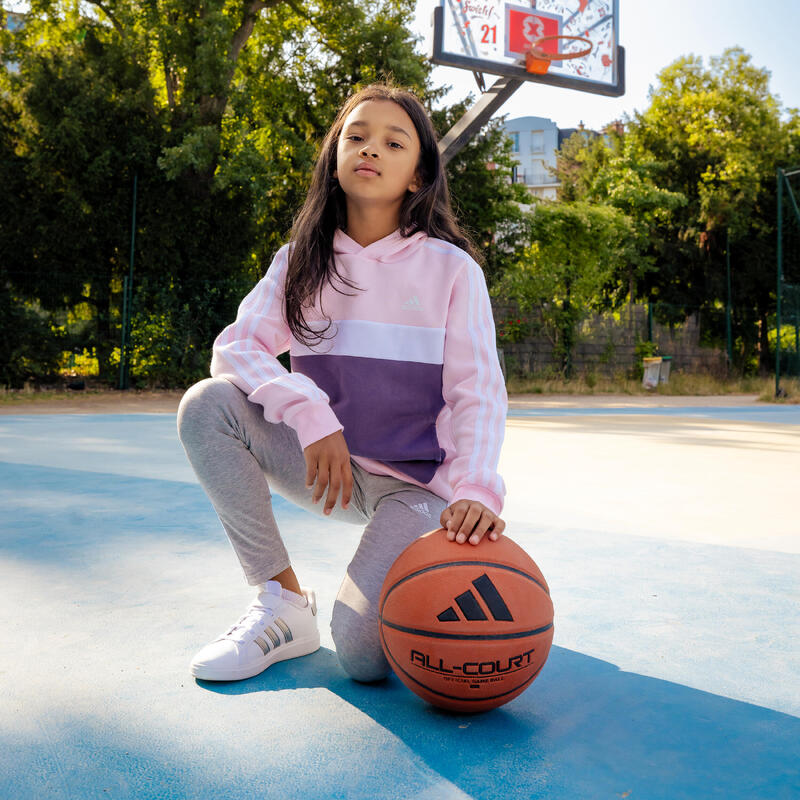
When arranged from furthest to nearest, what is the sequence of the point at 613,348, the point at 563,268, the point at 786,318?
the point at 613,348, the point at 563,268, the point at 786,318

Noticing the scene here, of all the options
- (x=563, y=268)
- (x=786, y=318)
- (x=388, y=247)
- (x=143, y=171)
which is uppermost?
(x=143, y=171)

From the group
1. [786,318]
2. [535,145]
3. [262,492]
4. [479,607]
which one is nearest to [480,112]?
[786,318]

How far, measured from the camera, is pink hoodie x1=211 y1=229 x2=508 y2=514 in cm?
202

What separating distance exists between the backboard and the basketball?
10.2 meters

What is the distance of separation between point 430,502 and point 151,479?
115 inches

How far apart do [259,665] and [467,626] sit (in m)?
0.53

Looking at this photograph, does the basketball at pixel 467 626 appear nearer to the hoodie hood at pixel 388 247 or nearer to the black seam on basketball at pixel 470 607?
the black seam on basketball at pixel 470 607

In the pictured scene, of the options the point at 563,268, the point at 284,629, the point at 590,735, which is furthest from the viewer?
the point at 563,268

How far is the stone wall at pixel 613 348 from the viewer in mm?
16312

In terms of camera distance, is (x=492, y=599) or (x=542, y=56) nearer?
(x=492, y=599)

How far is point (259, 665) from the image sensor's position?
1872mm

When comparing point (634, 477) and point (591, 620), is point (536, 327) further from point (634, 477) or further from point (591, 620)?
point (591, 620)

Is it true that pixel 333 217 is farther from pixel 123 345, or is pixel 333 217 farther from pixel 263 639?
pixel 123 345

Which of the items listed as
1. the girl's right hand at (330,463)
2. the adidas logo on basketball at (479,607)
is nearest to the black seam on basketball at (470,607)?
the adidas logo on basketball at (479,607)
